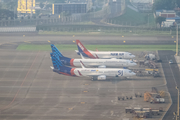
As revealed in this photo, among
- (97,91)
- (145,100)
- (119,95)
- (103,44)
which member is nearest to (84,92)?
(97,91)

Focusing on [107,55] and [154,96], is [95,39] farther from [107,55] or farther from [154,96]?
[154,96]

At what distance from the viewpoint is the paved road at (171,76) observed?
91688 millimetres

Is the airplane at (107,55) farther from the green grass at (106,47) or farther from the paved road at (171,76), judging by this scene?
the green grass at (106,47)

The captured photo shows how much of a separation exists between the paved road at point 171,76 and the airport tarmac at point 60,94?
203 cm

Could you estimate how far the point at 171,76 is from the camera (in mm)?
121625

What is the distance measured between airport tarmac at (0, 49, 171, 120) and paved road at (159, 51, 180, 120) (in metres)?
2.03

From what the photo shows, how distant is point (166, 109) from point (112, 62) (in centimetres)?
3891

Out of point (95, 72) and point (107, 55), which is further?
point (107, 55)

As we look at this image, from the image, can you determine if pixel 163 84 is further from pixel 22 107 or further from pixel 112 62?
pixel 22 107

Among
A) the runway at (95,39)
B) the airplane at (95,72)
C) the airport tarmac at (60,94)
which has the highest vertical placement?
the runway at (95,39)

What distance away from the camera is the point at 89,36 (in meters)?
193

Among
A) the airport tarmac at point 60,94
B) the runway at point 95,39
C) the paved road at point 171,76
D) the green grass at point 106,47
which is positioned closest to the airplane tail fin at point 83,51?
the airport tarmac at point 60,94

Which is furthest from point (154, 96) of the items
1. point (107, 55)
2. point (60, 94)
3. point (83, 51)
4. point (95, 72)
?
point (83, 51)

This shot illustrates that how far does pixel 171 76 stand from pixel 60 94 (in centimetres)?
4217
